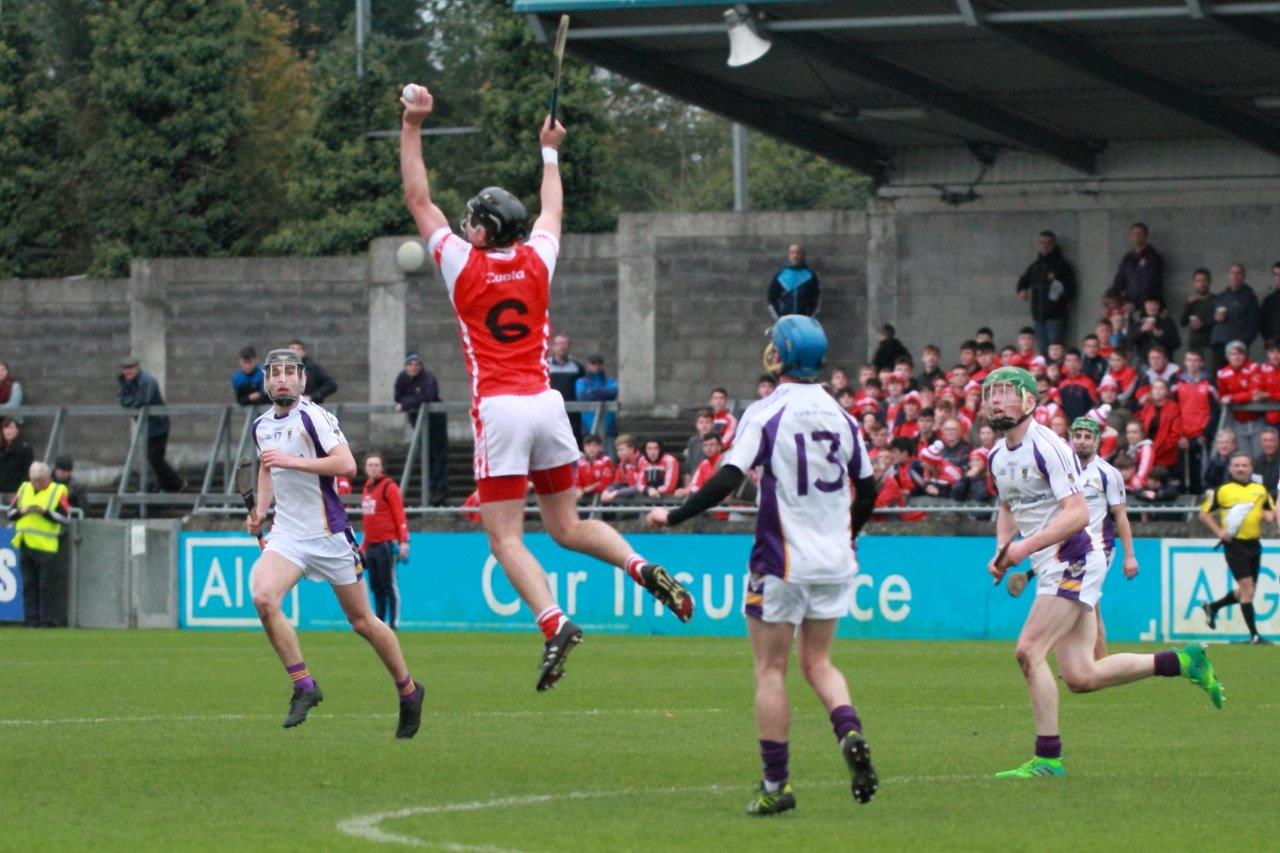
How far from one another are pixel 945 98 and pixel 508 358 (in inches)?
751

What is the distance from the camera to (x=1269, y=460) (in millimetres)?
24000

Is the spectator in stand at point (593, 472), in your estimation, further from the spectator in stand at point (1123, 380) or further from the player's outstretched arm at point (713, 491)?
the player's outstretched arm at point (713, 491)

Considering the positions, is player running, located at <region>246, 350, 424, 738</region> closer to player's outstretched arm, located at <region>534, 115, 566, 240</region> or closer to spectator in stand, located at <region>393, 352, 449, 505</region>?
player's outstretched arm, located at <region>534, 115, 566, 240</region>

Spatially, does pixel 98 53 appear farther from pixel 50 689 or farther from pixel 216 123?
Result: pixel 50 689

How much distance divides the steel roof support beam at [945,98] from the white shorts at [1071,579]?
53.4 feet

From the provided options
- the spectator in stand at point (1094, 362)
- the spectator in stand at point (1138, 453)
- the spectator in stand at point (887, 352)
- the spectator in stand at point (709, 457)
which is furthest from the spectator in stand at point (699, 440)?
the spectator in stand at point (1138, 453)

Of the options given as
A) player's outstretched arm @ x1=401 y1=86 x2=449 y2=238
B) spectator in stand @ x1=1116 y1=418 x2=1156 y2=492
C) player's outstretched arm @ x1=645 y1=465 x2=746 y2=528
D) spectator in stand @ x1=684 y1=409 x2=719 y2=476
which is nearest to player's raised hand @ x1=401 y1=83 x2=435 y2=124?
player's outstretched arm @ x1=401 y1=86 x2=449 y2=238

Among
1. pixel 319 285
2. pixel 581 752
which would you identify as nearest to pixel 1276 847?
pixel 581 752

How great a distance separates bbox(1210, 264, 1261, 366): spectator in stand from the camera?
26.2 meters

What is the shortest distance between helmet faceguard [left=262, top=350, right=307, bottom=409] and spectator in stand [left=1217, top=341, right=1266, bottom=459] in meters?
14.6

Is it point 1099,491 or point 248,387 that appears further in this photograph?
point 248,387

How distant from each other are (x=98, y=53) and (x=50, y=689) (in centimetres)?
3077

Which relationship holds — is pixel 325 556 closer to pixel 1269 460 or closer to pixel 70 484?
pixel 1269 460

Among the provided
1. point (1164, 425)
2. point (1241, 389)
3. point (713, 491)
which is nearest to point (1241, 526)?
point (1164, 425)
